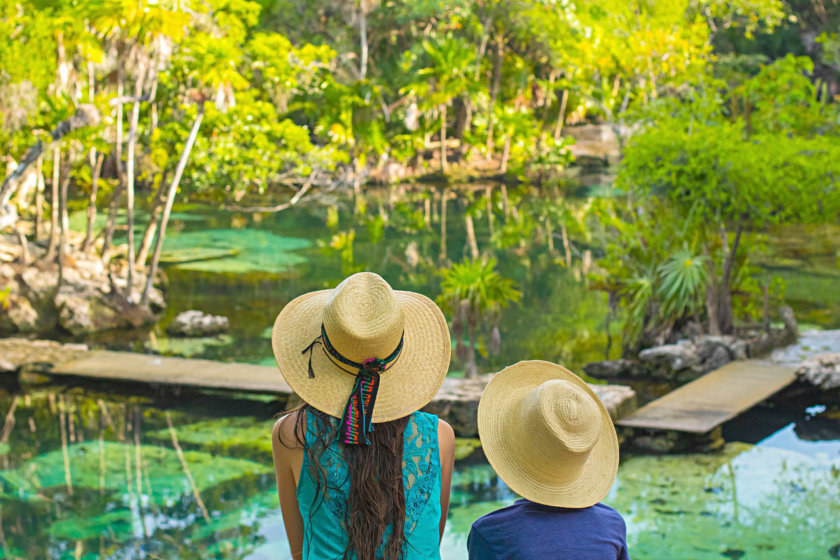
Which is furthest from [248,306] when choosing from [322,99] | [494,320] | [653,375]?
[322,99]

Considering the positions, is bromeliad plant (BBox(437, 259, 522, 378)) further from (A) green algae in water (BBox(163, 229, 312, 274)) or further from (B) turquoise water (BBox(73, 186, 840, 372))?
(A) green algae in water (BBox(163, 229, 312, 274))

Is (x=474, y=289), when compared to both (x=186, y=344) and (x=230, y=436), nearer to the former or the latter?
(x=230, y=436)

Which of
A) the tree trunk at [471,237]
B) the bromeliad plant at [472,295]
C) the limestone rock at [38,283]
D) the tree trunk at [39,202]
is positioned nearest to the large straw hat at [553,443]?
the bromeliad plant at [472,295]

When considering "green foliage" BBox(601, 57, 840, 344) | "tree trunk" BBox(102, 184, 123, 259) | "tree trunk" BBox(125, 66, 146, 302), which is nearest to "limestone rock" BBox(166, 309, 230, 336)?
"tree trunk" BBox(125, 66, 146, 302)

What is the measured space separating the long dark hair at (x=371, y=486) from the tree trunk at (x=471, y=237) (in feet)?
43.1

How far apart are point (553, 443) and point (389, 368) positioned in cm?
38

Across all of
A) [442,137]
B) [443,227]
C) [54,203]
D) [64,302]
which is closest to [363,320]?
[64,302]

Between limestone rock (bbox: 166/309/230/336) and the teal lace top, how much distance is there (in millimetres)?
8680

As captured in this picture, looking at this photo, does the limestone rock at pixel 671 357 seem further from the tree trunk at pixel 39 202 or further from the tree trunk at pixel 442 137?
the tree trunk at pixel 442 137

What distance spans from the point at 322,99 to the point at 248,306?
13648 millimetres

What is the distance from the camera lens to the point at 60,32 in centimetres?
969

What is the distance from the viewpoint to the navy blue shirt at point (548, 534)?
5.67 ft

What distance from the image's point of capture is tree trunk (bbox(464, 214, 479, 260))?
1569 centimetres

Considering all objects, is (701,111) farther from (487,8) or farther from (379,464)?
(487,8)
